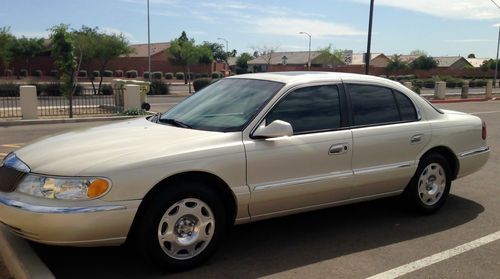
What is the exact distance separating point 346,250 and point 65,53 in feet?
54.1

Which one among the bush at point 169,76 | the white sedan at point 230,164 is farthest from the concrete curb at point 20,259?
the bush at point 169,76

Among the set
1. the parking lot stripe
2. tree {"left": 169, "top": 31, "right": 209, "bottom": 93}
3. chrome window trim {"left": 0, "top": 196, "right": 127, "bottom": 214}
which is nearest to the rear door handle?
the parking lot stripe

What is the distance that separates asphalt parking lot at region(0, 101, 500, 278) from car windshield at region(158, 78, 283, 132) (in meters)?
1.13

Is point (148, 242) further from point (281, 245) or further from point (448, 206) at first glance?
point (448, 206)

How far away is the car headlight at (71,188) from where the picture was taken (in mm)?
3676

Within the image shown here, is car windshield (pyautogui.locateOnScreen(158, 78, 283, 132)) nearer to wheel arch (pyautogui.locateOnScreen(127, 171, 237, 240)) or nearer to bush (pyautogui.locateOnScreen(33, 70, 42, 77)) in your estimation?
wheel arch (pyautogui.locateOnScreen(127, 171, 237, 240))

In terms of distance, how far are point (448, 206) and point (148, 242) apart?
385 cm

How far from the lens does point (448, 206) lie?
621 cm

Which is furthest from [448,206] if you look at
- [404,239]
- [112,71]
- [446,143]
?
[112,71]

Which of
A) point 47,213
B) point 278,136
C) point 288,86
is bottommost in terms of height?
point 47,213

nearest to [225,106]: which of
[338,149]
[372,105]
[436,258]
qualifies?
[338,149]

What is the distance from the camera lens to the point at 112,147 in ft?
13.3

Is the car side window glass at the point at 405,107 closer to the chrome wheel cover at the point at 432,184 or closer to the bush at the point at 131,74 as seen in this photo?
the chrome wheel cover at the point at 432,184

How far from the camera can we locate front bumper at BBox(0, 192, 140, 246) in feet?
11.9
